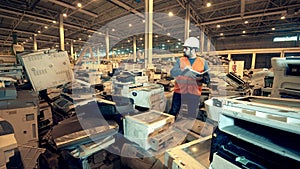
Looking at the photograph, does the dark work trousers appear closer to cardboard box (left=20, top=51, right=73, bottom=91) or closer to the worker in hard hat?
the worker in hard hat

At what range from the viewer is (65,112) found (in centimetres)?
202

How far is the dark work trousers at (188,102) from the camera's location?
2111mm

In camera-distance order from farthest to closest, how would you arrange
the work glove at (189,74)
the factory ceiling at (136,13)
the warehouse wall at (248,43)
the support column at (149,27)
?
the warehouse wall at (248,43) < the factory ceiling at (136,13) < the support column at (149,27) < the work glove at (189,74)

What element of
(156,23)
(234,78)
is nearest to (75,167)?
(234,78)

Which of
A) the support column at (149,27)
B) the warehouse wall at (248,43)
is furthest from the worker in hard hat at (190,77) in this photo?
the warehouse wall at (248,43)

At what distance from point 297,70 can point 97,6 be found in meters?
7.61

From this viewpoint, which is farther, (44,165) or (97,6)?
(97,6)

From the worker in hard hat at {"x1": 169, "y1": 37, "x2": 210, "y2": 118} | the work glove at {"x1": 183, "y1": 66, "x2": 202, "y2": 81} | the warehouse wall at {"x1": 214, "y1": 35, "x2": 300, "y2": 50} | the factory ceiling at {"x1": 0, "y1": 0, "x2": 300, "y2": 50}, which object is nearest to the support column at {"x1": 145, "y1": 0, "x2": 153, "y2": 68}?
the factory ceiling at {"x1": 0, "y1": 0, "x2": 300, "y2": 50}

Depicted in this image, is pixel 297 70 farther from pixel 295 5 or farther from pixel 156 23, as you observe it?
pixel 156 23

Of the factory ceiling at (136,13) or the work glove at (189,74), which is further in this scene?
→ the factory ceiling at (136,13)

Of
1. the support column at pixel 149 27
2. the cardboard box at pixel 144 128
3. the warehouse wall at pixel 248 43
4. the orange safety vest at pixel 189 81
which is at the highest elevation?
the warehouse wall at pixel 248 43

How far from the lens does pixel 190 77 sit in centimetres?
202

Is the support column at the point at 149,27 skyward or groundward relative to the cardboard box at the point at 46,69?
skyward

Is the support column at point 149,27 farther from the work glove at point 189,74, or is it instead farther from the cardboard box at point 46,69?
the work glove at point 189,74
